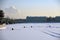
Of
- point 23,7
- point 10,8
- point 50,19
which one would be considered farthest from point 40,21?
point 10,8

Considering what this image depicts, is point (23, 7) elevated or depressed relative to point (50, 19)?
elevated

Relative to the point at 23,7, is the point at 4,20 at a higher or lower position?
lower

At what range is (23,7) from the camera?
7.53 feet

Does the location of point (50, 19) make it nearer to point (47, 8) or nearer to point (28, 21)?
point (47, 8)

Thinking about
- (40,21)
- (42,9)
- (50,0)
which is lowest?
(40,21)

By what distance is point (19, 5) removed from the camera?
2.29 metres

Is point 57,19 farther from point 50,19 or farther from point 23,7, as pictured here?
point 23,7

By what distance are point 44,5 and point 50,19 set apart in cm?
24

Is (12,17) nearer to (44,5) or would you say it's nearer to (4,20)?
(4,20)

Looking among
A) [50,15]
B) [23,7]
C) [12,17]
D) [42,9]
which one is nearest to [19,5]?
[23,7]

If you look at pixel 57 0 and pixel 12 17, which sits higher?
pixel 57 0

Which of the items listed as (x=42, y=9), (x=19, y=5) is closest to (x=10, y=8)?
(x=19, y=5)

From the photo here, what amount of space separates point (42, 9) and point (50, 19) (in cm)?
21

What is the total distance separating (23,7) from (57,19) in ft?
1.92
